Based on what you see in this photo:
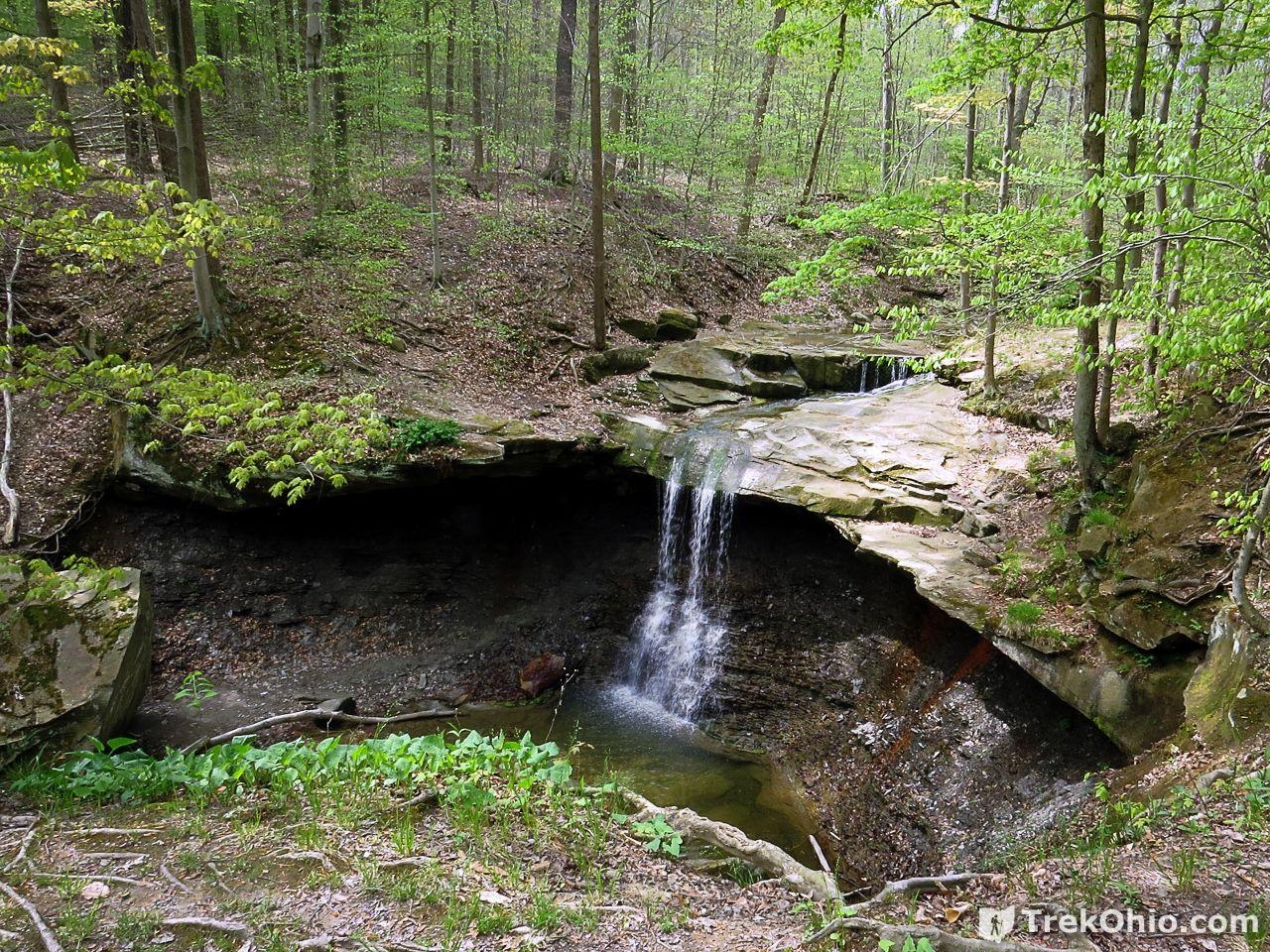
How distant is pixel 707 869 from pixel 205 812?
331cm

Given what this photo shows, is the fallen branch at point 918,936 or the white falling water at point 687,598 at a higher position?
the fallen branch at point 918,936

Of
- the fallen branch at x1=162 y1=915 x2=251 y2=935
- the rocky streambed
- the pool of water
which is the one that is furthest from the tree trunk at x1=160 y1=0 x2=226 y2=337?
the fallen branch at x1=162 y1=915 x2=251 y2=935

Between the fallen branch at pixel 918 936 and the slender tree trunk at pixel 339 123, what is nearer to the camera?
the fallen branch at pixel 918 936

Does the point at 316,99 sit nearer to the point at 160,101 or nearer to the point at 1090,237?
the point at 160,101

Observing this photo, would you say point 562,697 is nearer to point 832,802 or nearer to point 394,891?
point 832,802

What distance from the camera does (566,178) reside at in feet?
59.9

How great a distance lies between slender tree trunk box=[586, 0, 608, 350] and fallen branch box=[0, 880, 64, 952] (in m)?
11.5

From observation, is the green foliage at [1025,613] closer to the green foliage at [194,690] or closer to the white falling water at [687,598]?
the white falling water at [687,598]

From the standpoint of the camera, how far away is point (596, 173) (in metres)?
12.1

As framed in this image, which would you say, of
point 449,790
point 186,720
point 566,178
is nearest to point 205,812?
point 449,790

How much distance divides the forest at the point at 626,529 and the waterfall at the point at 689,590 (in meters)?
0.08

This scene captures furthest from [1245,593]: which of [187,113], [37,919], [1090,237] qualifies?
[187,113]

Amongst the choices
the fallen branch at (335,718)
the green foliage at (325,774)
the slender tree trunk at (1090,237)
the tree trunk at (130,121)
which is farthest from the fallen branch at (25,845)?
the tree trunk at (130,121)

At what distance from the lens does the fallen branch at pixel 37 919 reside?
3014mm
